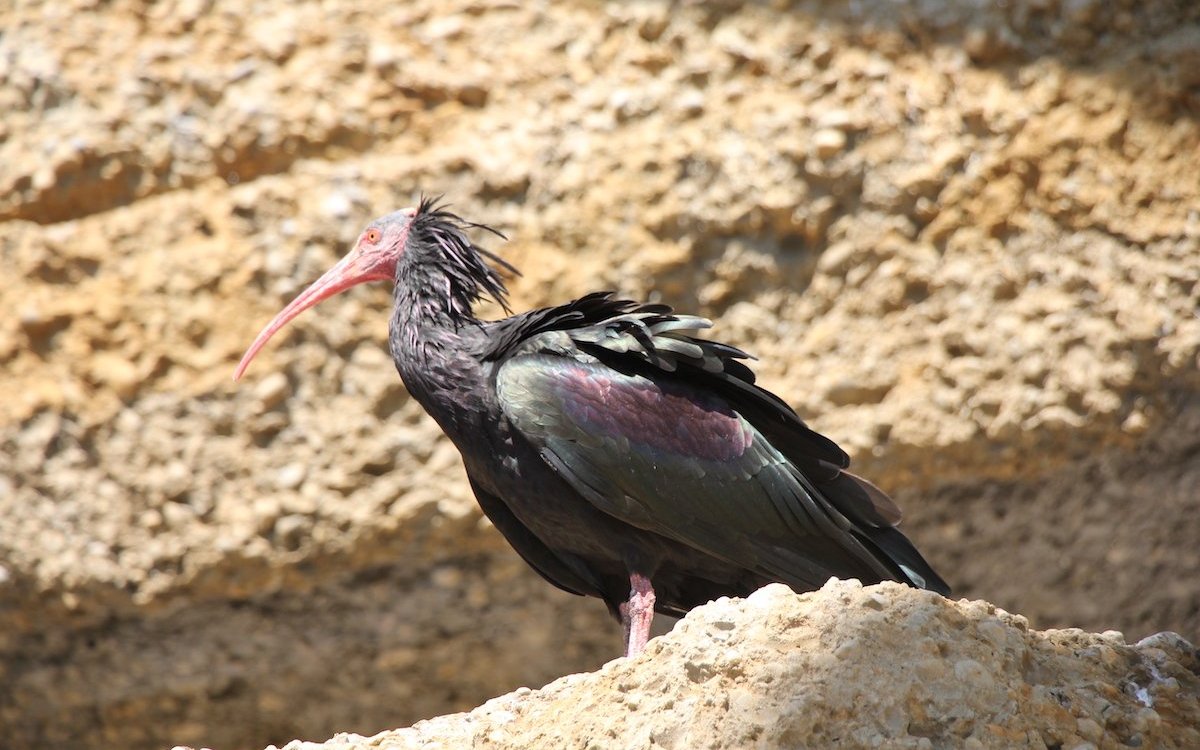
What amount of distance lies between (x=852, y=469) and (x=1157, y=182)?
220cm

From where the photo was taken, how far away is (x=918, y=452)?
777 cm

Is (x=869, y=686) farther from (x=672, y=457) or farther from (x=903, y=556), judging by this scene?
(x=903, y=556)

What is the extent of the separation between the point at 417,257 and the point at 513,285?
2036 millimetres

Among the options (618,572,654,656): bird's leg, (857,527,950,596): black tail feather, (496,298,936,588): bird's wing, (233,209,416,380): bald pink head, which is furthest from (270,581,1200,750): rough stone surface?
(233,209,416,380): bald pink head

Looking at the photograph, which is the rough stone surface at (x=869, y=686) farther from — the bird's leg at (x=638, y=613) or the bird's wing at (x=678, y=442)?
the bird's wing at (x=678, y=442)

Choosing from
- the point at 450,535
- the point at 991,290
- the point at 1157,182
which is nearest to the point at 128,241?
the point at 450,535

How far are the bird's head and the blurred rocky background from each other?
4.51ft

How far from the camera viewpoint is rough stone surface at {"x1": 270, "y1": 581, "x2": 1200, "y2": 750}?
11.6 feet

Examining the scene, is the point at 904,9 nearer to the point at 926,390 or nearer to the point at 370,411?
the point at 926,390

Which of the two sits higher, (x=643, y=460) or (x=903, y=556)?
(x=643, y=460)

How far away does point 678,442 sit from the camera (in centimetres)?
532

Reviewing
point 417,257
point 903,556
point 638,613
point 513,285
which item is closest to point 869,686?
point 638,613

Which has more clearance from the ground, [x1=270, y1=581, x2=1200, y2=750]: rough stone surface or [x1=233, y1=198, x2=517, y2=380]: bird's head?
[x1=233, y1=198, x2=517, y2=380]: bird's head

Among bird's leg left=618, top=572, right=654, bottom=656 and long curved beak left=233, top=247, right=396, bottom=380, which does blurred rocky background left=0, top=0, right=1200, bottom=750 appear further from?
bird's leg left=618, top=572, right=654, bottom=656
